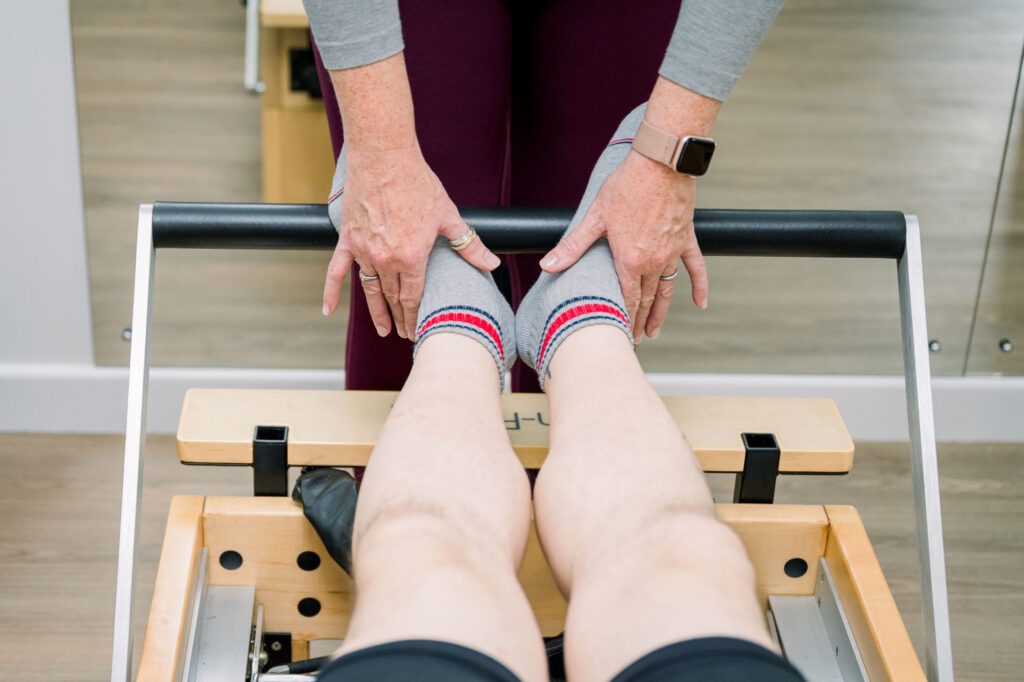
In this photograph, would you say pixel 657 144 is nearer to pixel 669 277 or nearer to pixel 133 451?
pixel 669 277

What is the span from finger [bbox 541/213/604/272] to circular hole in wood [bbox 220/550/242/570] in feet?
1.31

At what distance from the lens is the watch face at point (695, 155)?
0.85 m

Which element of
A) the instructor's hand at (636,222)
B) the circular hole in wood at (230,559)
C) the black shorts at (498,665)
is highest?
the instructor's hand at (636,222)

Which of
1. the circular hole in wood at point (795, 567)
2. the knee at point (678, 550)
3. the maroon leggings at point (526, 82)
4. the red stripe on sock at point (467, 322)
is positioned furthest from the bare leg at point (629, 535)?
the maroon leggings at point (526, 82)

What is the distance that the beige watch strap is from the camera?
2.81ft

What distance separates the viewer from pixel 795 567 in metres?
0.93

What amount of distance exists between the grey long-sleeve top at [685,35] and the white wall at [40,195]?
3.74ft

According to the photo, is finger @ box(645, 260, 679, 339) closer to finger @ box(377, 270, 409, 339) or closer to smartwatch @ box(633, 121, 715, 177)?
smartwatch @ box(633, 121, 715, 177)

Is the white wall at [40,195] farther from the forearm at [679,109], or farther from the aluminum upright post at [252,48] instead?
the forearm at [679,109]

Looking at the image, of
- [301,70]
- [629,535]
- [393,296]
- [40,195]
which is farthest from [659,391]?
[629,535]

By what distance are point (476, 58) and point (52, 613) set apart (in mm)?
1102

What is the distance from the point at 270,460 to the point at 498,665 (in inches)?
21.3

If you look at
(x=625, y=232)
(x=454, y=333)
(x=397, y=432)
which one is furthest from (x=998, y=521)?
(x=397, y=432)

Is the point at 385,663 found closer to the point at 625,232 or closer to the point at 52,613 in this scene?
the point at 625,232
